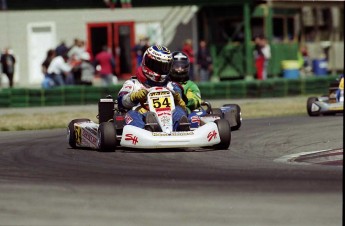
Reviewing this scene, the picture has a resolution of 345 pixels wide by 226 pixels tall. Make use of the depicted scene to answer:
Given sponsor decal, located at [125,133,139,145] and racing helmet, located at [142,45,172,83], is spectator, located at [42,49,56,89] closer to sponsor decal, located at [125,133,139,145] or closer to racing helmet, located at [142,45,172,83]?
racing helmet, located at [142,45,172,83]

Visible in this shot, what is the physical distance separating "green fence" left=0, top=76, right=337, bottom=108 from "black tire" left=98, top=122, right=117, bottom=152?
12031mm

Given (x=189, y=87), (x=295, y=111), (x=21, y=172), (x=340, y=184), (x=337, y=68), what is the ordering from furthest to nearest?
(x=337, y=68), (x=295, y=111), (x=189, y=87), (x=21, y=172), (x=340, y=184)

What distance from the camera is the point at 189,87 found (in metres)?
14.5

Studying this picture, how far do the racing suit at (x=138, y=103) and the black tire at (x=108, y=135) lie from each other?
31cm

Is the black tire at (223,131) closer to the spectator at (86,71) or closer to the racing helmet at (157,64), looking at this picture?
the racing helmet at (157,64)

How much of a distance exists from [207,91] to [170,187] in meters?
16.3

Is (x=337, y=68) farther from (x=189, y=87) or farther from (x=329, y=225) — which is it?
(x=329, y=225)

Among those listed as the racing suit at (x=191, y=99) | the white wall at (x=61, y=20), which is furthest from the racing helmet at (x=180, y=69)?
the white wall at (x=61, y=20)

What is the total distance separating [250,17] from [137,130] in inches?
906

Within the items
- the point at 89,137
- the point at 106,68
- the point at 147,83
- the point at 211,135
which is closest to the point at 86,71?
the point at 106,68

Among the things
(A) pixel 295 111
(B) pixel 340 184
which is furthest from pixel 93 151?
(A) pixel 295 111

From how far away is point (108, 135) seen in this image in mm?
12156

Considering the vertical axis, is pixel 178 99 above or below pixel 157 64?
below

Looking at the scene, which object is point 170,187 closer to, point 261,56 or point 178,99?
point 178,99
